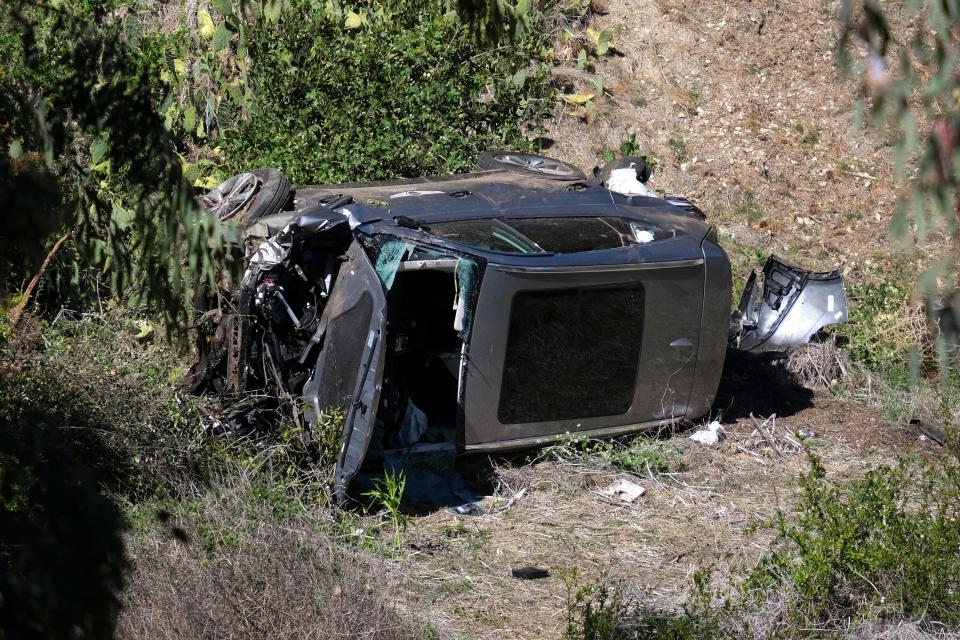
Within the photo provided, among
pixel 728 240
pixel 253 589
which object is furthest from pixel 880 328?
pixel 253 589

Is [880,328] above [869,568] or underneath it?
underneath

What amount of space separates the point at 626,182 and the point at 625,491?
8.93 feet

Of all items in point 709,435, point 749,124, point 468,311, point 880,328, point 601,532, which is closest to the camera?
point 468,311

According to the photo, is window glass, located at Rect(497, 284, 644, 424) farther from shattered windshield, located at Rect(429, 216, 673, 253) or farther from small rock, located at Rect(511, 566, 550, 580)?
small rock, located at Rect(511, 566, 550, 580)

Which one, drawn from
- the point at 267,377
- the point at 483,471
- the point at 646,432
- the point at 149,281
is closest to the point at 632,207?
the point at 646,432

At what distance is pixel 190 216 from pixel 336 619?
2.07 metres

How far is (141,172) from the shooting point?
119 inches

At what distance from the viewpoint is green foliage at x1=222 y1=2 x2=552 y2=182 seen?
936cm

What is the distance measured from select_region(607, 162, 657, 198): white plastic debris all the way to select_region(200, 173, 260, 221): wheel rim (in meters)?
2.86

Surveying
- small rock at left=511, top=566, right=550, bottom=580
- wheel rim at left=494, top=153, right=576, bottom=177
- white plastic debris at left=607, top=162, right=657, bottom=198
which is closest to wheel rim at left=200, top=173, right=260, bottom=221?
wheel rim at left=494, top=153, right=576, bottom=177

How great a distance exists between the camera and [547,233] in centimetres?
686

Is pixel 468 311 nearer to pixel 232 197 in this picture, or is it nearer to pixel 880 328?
pixel 232 197

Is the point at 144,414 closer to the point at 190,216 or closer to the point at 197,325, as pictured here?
the point at 197,325

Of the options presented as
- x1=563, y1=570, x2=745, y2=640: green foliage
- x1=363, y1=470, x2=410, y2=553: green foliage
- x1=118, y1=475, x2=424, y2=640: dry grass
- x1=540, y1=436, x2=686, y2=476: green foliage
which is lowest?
x1=540, y1=436, x2=686, y2=476: green foliage
